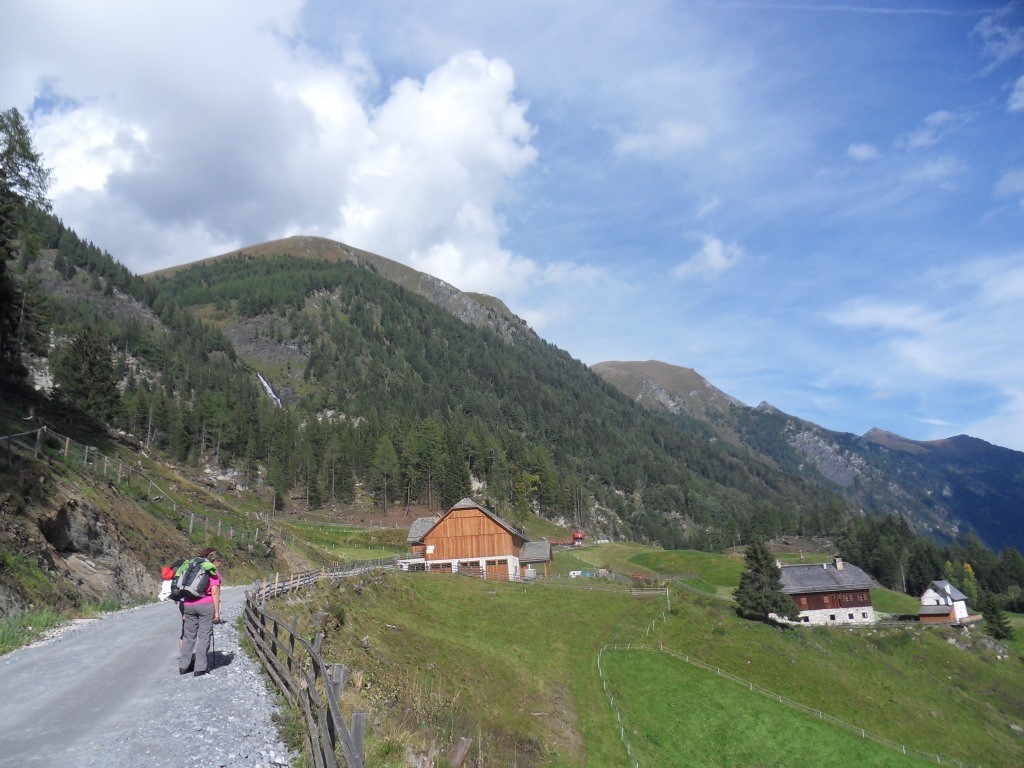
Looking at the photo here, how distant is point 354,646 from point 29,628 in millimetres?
11902

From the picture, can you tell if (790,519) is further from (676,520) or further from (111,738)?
(111,738)

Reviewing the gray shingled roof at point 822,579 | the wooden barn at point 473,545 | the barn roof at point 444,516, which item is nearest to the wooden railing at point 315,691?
the wooden barn at point 473,545

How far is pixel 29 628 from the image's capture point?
1788 cm

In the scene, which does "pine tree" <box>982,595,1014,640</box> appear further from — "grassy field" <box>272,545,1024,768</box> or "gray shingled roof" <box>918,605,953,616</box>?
"grassy field" <box>272,545,1024,768</box>

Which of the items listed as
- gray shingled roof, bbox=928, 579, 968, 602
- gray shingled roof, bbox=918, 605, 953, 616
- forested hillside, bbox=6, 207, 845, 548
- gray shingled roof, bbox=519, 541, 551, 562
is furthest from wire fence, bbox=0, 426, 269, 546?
gray shingled roof, bbox=928, 579, 968, 602

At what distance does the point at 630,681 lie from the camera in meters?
37.2

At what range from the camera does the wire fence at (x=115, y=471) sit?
89.7 feet

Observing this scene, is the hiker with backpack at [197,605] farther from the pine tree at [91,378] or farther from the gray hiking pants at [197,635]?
the pine tree at [91,378]

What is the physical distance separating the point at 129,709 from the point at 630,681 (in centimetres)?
3258

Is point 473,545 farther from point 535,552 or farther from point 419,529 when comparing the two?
point 419,529

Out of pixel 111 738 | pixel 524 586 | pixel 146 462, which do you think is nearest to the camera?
pixel 111 738

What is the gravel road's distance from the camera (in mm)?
9156

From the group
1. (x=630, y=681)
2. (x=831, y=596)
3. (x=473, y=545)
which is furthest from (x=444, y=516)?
(x=831, y=596)

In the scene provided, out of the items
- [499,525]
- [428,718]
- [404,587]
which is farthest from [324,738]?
[499,525]
